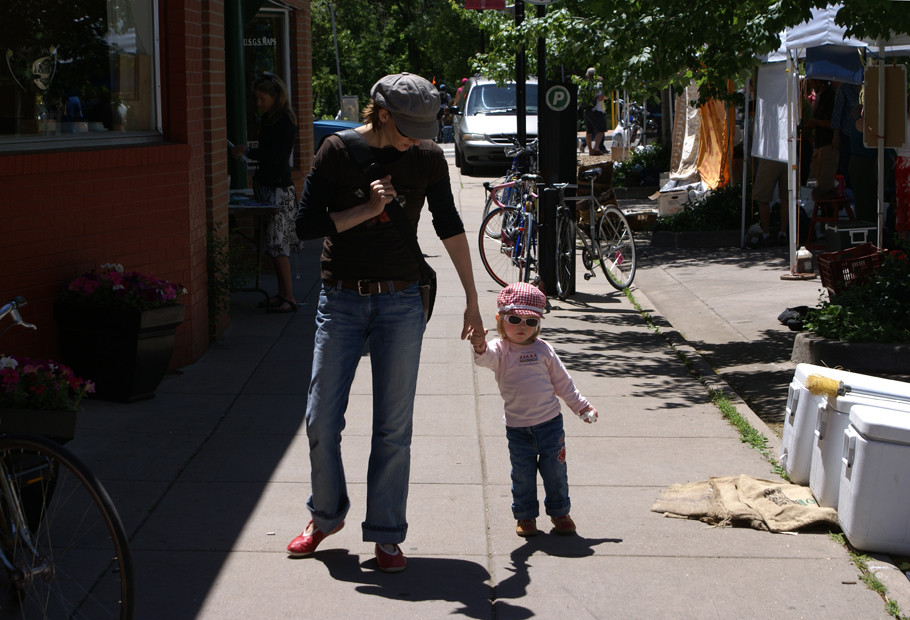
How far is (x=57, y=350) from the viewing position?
6348mm

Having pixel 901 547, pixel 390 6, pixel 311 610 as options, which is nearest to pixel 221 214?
pixel 311 610

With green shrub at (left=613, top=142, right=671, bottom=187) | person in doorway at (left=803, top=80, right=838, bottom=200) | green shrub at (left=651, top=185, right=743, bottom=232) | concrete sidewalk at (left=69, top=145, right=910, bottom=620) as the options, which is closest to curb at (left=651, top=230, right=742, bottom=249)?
green shrub at (left=651, top=185, right=743, bottom=232)

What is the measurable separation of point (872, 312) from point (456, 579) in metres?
Result: 4.57

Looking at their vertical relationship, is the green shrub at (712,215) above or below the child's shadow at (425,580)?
above

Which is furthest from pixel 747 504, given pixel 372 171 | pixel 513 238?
pixel 513 238

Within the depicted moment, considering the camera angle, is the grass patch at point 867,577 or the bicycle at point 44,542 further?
the grass patch at point 867,577

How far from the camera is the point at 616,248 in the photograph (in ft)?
36.8

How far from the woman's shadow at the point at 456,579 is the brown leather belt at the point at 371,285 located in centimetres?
110

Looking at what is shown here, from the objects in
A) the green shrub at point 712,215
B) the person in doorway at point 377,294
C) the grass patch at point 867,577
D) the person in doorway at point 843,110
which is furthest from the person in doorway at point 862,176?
the person in doorway at point 377,294

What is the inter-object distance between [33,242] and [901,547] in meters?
4.52

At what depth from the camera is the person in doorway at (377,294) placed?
416 cm

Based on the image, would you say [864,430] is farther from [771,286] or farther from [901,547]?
[771,286]

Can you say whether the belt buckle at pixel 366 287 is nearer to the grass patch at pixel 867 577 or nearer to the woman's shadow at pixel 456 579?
the woman's shadow at pixel 456 579

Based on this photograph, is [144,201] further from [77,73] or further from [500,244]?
[500,244]
